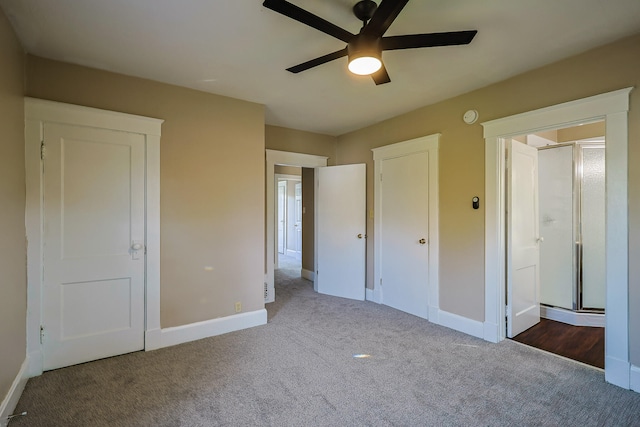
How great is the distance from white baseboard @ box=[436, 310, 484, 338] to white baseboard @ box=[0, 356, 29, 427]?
3.60 meters

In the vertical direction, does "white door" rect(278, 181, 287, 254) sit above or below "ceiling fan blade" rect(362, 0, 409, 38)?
below

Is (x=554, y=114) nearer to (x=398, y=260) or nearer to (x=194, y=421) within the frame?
(x=398, y=260)

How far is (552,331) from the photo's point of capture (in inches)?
130

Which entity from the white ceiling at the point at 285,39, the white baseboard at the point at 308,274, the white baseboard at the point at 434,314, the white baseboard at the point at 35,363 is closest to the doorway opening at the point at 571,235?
the white baseboard at the point at 434,314

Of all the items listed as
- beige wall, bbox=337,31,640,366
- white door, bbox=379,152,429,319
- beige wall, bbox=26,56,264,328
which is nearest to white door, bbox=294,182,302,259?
white door, bbox=379,152,429,319

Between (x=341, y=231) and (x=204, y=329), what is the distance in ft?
7.50

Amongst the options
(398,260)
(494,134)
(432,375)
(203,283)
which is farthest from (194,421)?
(494,134)

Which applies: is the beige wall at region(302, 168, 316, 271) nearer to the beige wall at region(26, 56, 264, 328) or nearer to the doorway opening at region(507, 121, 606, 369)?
the beige wall at region(26, 56, 264, 328)

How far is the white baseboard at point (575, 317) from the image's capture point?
3.44 metres

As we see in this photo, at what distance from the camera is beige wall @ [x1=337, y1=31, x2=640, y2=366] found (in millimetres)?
2172

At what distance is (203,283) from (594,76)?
150 inches

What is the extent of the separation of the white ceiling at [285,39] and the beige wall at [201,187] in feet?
0.59

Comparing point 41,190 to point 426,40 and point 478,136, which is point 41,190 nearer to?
point 426,40

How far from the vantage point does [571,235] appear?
11.9ft
